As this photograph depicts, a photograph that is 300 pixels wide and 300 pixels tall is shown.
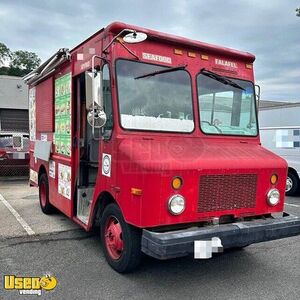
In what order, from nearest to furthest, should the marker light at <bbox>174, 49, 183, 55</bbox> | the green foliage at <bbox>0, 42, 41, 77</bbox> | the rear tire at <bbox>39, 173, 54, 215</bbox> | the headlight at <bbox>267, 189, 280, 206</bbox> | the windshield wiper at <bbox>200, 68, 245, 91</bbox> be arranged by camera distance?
Result: the headlight at <bbox>267, 189, 280, 206</bbox> < the marker light at <bbox>174, 49, 183, 55</bbox> < the windshield wiper at <bbox>200, 68, 245, 91</bbox> < the rear tire at <bbox>39, 173, 54, 215</bbox> < the green foliage at <bbox>0, 42, 41, 77</bbox>

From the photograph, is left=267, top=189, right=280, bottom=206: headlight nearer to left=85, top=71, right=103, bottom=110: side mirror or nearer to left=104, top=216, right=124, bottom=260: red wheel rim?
left=104, top=216, right=124, bottom=260: red wheel rim

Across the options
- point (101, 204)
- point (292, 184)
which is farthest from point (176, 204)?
point (292, 184)

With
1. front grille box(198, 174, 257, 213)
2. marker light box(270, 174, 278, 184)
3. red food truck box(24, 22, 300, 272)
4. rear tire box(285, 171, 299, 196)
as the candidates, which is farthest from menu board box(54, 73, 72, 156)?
rear tire box(285, 171, 299, 196)

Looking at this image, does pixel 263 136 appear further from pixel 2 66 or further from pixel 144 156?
pixel 2 66

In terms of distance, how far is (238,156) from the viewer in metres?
4.20

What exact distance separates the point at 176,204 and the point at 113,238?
999 mm

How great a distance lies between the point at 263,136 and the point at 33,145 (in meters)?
6.55

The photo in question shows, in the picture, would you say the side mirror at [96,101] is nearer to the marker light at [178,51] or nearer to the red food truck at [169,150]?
the red food truck at [169,150]

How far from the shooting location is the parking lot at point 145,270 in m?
3.75

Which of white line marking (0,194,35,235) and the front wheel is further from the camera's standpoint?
white line marking (0,194,35,235)

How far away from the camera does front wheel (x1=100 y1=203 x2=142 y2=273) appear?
384 centimetres

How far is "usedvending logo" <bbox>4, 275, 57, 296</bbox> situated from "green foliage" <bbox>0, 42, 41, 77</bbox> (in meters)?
50.2

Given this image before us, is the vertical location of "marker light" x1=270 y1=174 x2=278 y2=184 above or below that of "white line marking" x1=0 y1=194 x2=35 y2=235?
above

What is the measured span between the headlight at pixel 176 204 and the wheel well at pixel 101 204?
3.01 feet
